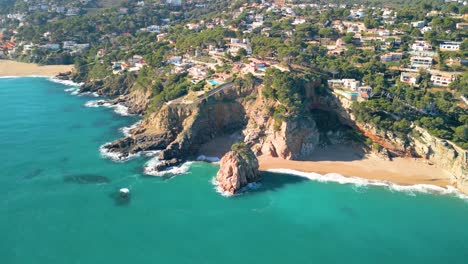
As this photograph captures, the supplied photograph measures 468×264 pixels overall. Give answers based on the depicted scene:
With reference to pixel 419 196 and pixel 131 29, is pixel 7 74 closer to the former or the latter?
pixel 131 29

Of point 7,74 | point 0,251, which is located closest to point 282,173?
point 0,251

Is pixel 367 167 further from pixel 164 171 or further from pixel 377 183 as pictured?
pixel 164 171

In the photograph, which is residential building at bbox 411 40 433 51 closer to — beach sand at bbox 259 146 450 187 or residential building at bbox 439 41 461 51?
residential building at bbox 439 41 461 51

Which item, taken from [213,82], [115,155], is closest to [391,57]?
[213,82]

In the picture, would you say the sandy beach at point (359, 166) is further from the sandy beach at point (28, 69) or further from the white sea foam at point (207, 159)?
the sandy beach at point (28, 69)

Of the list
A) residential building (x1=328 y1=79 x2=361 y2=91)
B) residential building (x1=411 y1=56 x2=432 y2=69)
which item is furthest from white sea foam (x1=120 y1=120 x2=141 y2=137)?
residential building (x1=411 y1=56 x2=432 y2=69)

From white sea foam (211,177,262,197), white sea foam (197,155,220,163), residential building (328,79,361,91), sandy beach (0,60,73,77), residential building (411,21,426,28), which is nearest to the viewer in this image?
white sea foam (211,177,262,197)
